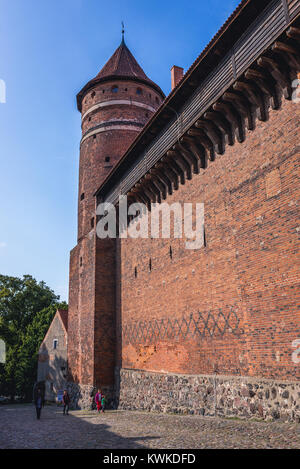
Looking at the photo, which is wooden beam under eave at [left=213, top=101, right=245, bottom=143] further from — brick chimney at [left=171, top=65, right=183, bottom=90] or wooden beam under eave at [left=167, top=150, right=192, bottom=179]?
brick chimney at [left=171, top=65, right=183, bottom=90]

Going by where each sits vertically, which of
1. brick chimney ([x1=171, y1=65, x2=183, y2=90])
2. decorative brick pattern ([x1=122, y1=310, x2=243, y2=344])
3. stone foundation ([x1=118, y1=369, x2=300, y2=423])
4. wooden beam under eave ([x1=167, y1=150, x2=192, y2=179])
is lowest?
stone foundation ([x1=118, y1=369, x2=300, y2=423])

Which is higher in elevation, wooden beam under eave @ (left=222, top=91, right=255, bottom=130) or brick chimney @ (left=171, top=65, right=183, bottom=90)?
brick chimney @ (left=171, top=65, right=183, bottom=90)

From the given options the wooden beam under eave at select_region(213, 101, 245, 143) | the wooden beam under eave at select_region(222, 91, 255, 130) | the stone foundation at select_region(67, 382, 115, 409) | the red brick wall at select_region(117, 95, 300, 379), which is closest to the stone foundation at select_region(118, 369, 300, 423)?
the red brick wall at select_region(117, 95, 300, 379)

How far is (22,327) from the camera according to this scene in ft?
113

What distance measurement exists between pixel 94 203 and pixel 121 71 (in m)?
8.19

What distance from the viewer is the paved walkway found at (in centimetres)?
638

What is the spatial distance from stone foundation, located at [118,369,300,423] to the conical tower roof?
1547 centimetres

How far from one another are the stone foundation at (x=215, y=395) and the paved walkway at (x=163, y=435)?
26 centimetres

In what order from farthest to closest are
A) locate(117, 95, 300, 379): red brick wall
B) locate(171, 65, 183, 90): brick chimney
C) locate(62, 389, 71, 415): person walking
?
locate(171, 65, 183, 90): brick chimney < locate(62, 389, 71, 415): person walking < locate(117, 95, 300, 379): red brick wall

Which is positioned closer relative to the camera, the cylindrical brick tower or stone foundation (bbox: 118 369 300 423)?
stone foundation (bbox: 118 369 300 423)

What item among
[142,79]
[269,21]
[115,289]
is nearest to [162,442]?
[269,21]

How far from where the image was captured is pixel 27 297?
35.9 m

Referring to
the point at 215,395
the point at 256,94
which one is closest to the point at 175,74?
the point at 256,94

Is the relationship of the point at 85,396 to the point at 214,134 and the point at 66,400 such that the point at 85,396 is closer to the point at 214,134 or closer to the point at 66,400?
the point at 66,400
